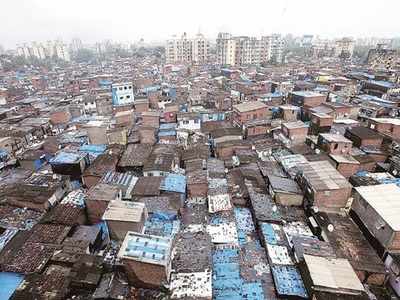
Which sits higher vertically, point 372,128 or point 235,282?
point 372,128

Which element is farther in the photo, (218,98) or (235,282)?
(218,98)

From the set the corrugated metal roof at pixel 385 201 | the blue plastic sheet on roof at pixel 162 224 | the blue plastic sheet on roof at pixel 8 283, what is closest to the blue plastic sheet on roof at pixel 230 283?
the blue plastic sheet on roof at pixel 162 224

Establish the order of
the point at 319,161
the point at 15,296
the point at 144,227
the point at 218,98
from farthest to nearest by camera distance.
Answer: the point at 218,98
the point at 319,161
the point at 144,227
the point at 15,296

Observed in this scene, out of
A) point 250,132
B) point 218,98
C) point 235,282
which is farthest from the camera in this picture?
point 218,98

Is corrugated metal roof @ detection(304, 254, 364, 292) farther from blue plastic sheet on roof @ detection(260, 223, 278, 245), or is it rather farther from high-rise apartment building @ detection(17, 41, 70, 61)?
high-rise apartment building @ detection(17, 41, 70, 61)

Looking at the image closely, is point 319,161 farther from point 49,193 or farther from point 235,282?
point 49,193

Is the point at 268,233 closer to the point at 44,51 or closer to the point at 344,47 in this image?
the point at 344,47

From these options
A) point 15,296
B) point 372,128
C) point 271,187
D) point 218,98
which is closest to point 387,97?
point 372,128

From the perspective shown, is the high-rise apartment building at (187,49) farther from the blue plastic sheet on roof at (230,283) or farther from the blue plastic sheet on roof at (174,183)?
the blue plastic sheet on roof at (230,283)
